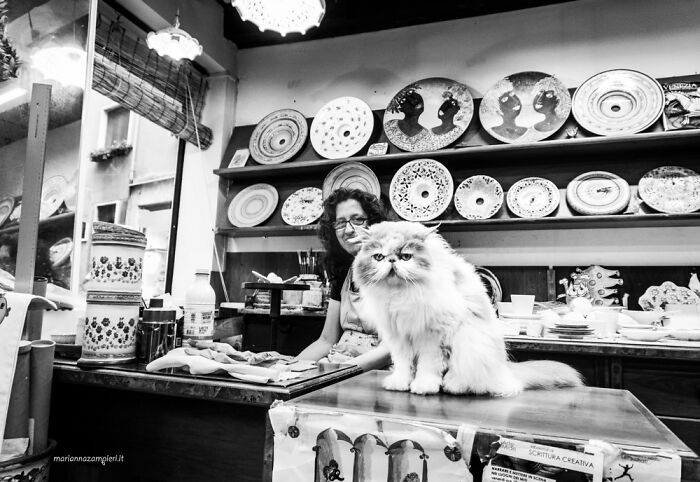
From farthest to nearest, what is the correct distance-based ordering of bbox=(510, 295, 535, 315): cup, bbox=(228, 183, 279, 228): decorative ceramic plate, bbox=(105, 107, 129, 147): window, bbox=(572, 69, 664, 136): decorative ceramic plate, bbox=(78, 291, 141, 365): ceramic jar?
bbox=(105, 107, 129, 147): window < bbox=(228, 183, 279, 228): decorative ceramic plate < bbox=(572, 69, 664, 136): decorative ceramic plate < bbox=(510, 295, 535, 315): cup < bbox=(78, 291, 141, 365): ceramic jar

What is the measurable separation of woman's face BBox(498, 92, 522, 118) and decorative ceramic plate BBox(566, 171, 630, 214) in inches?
22.4

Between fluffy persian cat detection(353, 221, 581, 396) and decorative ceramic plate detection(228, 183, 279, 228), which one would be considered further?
decorative ceramic plate detection(228, 183, 279, 228)

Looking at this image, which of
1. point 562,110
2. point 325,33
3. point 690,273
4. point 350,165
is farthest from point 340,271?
point 325,33

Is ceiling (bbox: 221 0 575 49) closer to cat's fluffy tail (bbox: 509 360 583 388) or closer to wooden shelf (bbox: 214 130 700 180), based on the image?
wooden shelf (bbox: 214 130 700 180)

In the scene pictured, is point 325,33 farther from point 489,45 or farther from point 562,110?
point 562,110

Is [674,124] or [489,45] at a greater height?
[489,45]

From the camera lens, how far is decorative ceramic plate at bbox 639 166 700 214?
260cm

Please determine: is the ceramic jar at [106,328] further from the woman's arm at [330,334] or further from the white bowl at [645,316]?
the white bowl at [645,316]

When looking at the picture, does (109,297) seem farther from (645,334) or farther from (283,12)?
(645,334)

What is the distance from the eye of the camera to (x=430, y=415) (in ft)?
2.37

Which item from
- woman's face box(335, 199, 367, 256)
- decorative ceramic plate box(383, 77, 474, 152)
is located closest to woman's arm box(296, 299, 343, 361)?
woman's face box(335, 199, 367, 256)

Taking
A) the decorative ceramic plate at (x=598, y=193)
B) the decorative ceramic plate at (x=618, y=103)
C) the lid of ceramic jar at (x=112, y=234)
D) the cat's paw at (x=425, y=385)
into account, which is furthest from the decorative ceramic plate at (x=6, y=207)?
the decorative ceramic plate at (x=618, y=103)

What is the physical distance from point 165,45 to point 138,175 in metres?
1.55

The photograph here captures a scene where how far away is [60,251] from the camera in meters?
2.34
